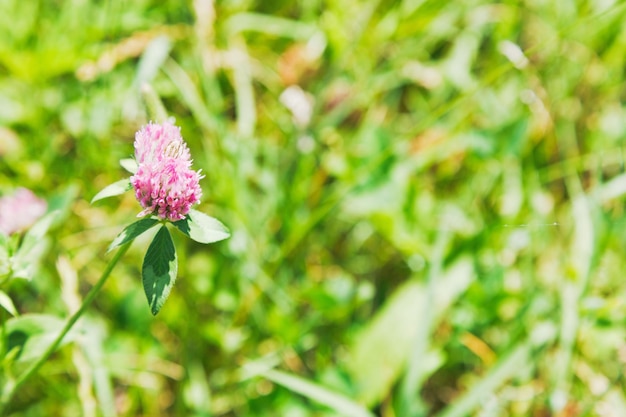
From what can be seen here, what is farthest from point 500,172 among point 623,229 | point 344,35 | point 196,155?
point 196,155

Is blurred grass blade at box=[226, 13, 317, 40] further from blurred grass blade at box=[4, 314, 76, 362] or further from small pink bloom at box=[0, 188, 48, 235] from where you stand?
blurred grass blade at box=[4, 314, 76, 362]

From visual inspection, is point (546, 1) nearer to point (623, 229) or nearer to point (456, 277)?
point (623, 229)

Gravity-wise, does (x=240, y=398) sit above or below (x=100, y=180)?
below

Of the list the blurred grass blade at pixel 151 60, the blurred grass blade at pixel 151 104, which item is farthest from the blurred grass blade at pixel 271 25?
the blurred grass blade at pixel 151 104

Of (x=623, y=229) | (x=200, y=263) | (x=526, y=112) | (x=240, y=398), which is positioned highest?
(x=526, y=112)

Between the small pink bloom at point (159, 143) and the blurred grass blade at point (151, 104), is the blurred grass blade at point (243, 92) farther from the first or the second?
the small pink bloom at point (159, 143)

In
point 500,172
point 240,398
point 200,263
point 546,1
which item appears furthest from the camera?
point 546,1
